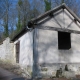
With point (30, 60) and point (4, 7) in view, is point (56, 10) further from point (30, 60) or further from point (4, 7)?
point (4, 7)

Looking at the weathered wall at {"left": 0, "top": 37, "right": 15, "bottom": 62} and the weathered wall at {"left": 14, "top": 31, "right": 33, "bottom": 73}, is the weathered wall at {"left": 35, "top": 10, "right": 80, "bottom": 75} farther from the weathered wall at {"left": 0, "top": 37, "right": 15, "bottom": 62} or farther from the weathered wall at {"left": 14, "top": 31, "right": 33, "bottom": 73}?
the weathered wall at {"left": 0, "top": 37, "right": 15, "bottom": 62}

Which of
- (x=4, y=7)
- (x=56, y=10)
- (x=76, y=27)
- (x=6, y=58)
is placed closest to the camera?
(x=56, y=10)

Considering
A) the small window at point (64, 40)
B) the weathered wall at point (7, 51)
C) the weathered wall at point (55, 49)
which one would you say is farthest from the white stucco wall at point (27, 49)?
the weathered wall at point (7, 51)

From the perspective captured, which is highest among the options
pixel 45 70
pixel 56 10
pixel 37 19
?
pixel 56 10

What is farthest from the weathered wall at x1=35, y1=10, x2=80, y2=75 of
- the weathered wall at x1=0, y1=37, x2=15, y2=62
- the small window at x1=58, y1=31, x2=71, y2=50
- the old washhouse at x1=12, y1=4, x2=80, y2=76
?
the weathered wall at x1=0, y1=37, x2=15, y2=62

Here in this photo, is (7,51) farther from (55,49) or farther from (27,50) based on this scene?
(55,49)

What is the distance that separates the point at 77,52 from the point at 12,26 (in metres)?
23.8

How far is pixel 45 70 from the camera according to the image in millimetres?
12023

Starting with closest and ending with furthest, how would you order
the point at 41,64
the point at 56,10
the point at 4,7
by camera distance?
1. the point at 41,64
2. the point at 56,10
3. the point at 4,7

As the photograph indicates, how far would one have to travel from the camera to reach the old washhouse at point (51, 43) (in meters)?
12.0

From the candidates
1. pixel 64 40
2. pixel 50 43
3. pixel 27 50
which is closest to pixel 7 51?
pixel 27 50

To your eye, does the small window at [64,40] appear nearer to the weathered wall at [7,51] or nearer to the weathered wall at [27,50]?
the weathered wall at [27,50]

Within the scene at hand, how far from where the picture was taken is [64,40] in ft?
49.3

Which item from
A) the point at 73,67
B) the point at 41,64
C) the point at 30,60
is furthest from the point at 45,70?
the point at 73,67
